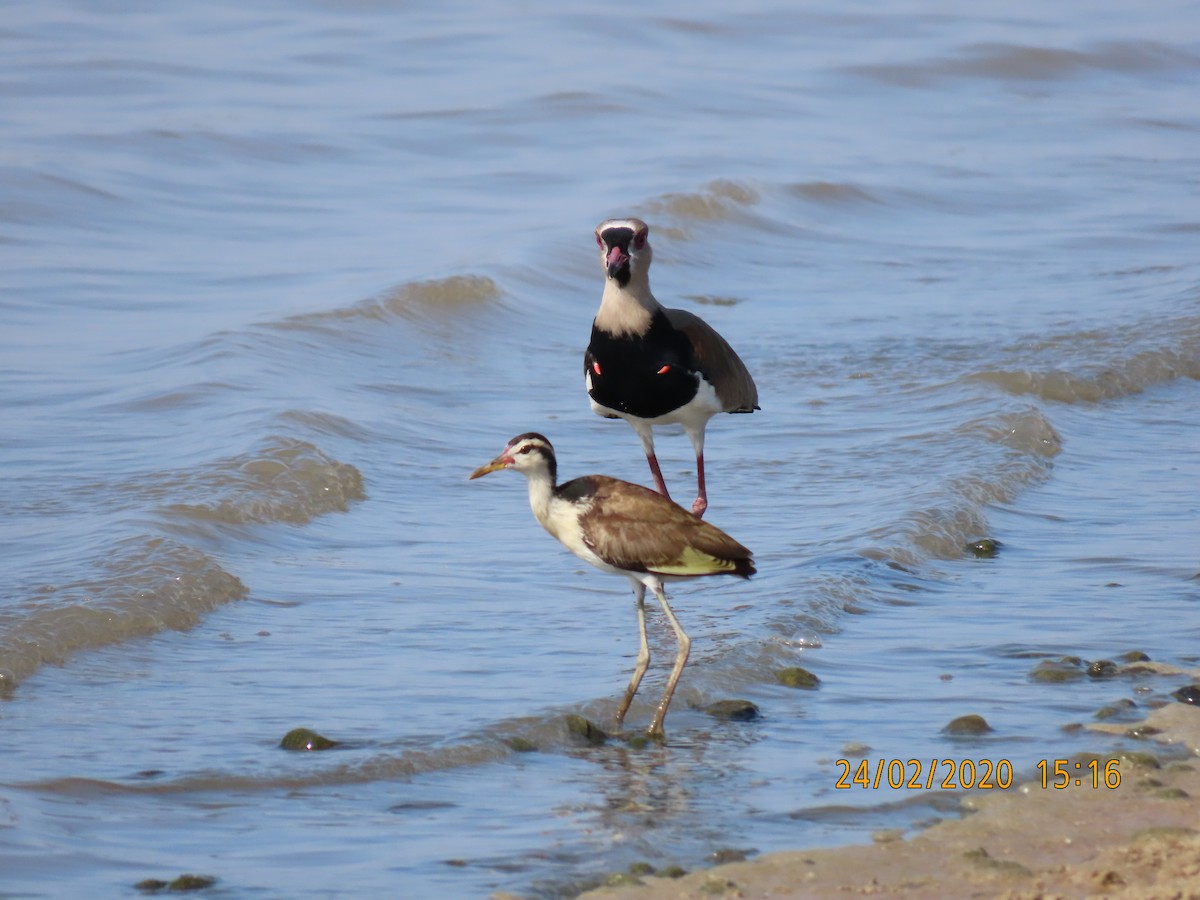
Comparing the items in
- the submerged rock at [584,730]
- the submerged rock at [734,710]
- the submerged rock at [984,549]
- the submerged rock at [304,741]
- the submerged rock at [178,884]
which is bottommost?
the submerged rock at [984,549]

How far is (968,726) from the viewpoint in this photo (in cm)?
659

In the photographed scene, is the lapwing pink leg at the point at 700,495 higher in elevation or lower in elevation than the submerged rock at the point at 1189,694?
lower

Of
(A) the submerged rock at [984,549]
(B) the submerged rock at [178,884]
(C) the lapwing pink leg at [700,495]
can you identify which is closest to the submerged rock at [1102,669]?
(A) the submerged rock at [984,549]

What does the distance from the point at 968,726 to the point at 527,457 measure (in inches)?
74.4

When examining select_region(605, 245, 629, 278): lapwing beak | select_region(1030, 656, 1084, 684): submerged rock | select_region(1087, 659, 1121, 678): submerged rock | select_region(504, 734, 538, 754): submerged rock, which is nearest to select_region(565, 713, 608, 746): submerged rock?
select_region(504, 734, 538, 754): submerged rock

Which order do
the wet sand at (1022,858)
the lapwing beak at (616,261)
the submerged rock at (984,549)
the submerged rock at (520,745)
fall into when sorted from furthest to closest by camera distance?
the lapwing beak at (616,261) → the submerged rock at (984,549) → the submerged rock at (520,745) → the wet sand at (1022,858)

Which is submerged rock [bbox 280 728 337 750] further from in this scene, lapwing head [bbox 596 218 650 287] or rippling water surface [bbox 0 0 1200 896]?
lapwing head [bbox 596 218 650 287]

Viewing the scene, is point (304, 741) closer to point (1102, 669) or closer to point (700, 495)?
point (1102, 669)

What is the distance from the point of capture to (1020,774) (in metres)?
6.17

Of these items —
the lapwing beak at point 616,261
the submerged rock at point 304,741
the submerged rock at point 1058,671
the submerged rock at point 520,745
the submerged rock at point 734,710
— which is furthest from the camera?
the lapwing beak at point 616,261
